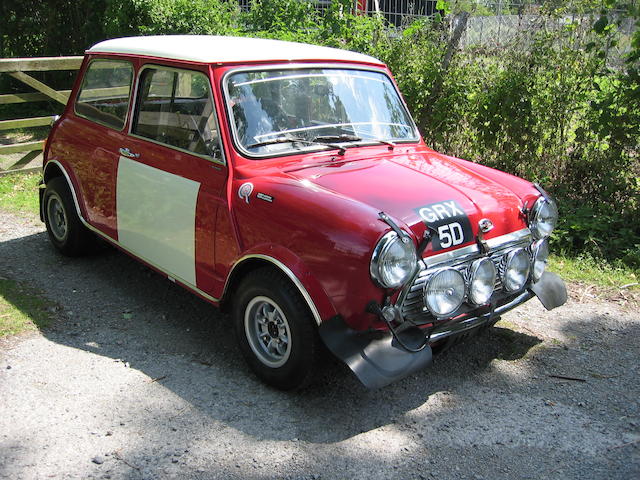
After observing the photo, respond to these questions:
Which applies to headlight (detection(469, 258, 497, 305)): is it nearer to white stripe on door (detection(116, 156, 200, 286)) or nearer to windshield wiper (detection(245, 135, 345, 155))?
windshield wiper (detection(245, 135, 345, 155))

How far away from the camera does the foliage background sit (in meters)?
6.37

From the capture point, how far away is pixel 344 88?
4.61 meters

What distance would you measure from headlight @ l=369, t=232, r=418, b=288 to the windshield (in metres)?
1.16

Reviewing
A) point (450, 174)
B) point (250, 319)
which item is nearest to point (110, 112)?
point (250, 319)

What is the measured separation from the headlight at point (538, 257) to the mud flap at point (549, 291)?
0.07m

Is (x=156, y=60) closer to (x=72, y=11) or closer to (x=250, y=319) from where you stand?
(x=250, y=319)

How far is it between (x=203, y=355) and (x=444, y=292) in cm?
173

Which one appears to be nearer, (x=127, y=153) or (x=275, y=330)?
(x=275, y=330)

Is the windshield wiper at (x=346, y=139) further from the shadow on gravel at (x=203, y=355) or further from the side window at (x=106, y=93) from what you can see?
the side window at (x=106, y=93)

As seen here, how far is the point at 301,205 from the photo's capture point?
367 cm

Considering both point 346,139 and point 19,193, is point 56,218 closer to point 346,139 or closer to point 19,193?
point 19,193

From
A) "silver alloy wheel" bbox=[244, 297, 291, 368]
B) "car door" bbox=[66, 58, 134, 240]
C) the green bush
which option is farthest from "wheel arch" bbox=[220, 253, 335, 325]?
the green bush

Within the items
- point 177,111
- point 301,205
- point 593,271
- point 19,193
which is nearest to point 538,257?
point 301,205

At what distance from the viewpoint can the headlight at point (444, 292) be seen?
3.52 metres
